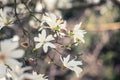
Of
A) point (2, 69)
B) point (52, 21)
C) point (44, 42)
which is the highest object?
point (52, 21)

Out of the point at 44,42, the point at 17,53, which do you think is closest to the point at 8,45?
the point at 17,53

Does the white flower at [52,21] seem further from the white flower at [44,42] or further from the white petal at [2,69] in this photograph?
the white petal at [2,69]

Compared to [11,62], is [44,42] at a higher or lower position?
higher

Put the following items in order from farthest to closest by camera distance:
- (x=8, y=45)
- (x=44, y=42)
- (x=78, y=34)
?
1. (x=78, y=34)
2. (x=44, y=42)
3. (x=8, y=45)

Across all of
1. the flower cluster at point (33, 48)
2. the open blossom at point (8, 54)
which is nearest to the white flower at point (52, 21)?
the flower cluster at point (33, 48)

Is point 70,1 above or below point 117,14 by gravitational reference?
below

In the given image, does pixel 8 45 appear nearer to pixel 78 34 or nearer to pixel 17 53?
pixel 17 53

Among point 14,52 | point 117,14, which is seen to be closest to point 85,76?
point 117,14

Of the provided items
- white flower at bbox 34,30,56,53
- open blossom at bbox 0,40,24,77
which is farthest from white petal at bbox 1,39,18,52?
white flower at bbox 34,30,56,53

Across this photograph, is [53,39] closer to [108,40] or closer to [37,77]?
[37,77]
